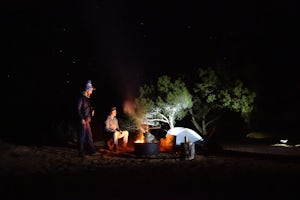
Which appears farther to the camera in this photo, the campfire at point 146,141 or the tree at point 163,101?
the tree at point 163,101

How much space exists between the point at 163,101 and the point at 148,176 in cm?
705

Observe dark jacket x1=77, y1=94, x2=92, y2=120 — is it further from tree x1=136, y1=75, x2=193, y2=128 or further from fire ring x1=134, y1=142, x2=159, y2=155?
tree x1=136, y1=75, x2=193, y2=128

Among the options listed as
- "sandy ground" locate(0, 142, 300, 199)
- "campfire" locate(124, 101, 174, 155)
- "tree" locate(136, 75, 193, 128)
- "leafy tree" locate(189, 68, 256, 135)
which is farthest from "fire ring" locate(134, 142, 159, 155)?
"leafy tree" locate(189, 68, 256, 135)

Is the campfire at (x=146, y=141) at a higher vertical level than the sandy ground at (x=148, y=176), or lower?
higher

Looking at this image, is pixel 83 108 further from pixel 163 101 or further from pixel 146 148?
pixel 163 101

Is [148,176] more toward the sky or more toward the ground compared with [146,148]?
more toward the ground

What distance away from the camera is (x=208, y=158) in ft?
33.3

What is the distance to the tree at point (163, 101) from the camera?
14.2 m

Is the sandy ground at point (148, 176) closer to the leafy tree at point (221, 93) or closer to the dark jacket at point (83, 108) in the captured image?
the dark jacket at point (83, 108)

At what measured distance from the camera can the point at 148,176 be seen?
765cm

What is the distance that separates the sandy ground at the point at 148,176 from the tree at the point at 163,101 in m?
3.27

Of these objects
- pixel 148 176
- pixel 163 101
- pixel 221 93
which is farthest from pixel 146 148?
pixel 221 93

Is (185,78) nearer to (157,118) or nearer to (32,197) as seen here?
(157,118)

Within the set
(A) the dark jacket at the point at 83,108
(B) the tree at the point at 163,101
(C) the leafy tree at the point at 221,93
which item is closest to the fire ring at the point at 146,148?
(A) the dark jacket at the point at 83,108
